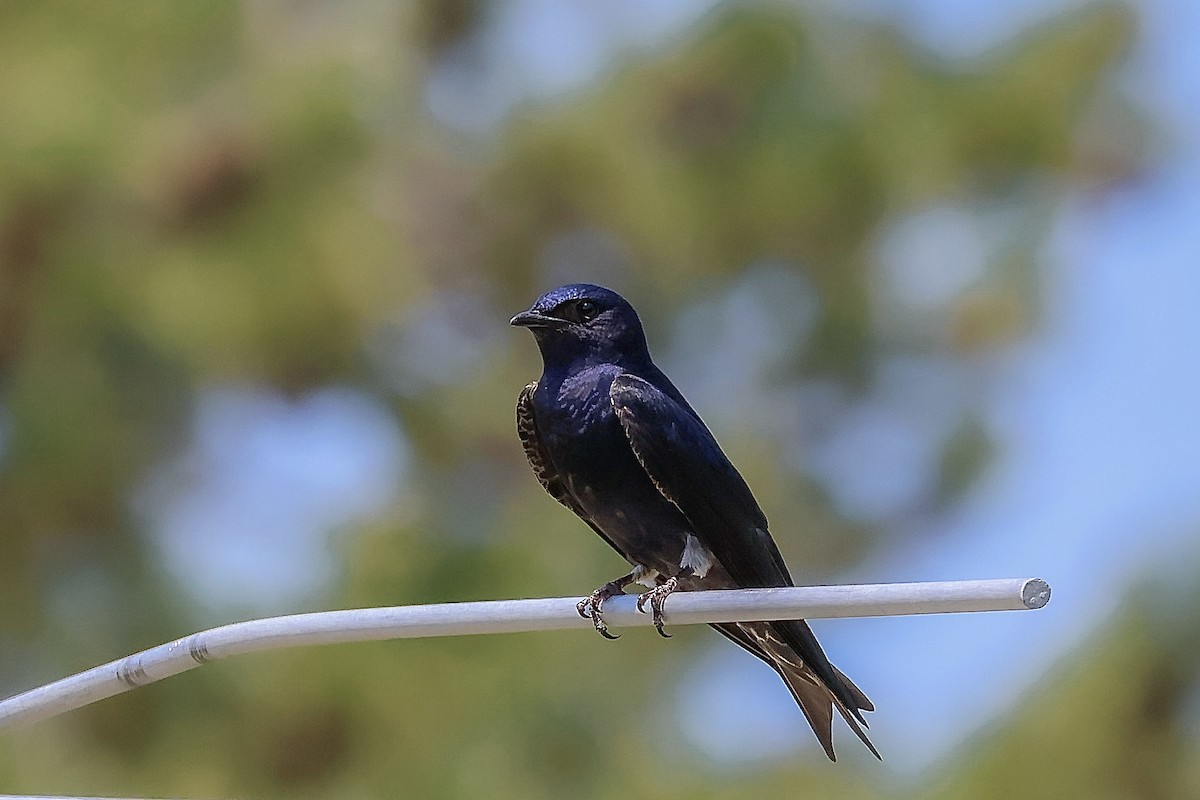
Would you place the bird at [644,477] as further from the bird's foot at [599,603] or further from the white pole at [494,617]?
the white pole at [494,617]

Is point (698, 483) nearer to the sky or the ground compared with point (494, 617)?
nearer to the ground

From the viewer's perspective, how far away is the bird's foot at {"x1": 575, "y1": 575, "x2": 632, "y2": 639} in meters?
1.88

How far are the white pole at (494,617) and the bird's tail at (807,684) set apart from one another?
1.49 feet

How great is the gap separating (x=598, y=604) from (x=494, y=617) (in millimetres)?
614

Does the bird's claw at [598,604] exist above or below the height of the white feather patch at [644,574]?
above

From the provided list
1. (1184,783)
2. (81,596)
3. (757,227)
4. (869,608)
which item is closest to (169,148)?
(81,596)

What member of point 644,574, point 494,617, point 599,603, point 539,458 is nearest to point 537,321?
point 539,458

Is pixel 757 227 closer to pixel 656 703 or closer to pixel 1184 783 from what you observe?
pixel 656 703

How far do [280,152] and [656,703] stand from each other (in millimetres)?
2344

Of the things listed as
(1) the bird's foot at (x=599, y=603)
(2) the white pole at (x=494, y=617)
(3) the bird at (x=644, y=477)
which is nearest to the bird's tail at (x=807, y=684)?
(3) the bird at (x=644, y=477)

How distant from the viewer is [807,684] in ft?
8.64

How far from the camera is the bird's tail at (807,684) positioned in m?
2.45

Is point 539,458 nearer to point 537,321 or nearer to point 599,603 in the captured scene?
point 537,321

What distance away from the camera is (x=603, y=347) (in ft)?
9.40
